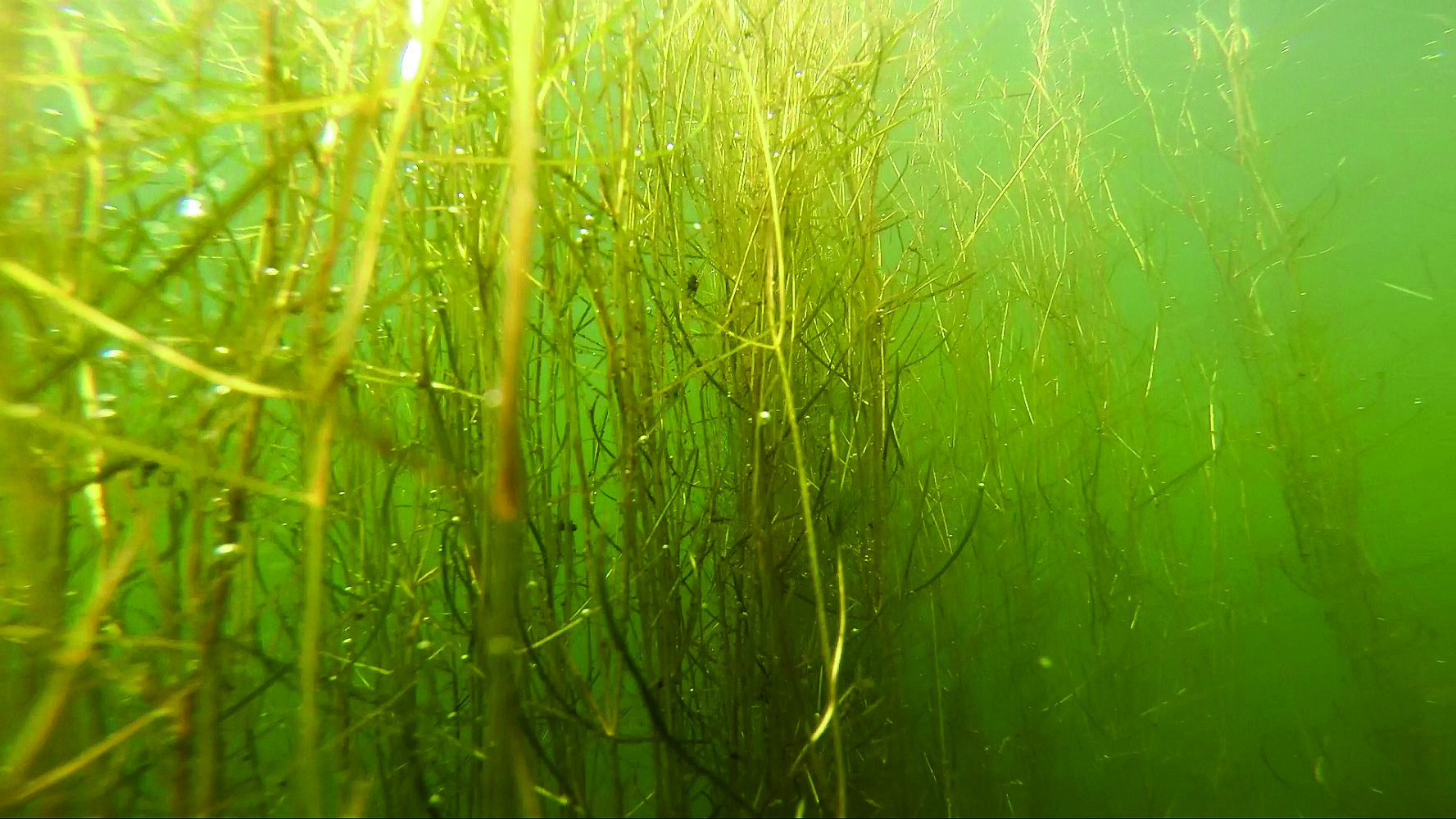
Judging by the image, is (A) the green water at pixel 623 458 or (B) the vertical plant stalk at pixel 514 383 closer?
(B) the vertical plant stalk at pixel 514 383

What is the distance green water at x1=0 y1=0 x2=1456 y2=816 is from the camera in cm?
90

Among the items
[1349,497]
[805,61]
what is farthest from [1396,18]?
[805,61]

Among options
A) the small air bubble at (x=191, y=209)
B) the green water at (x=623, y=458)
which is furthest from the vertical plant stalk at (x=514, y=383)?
the small air bubble at (x=191, y=209)

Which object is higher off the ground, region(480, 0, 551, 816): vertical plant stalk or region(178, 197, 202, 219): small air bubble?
region(178, 197, 202, 219): small air bubble

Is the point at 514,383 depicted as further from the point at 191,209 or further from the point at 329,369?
the point at 191,209

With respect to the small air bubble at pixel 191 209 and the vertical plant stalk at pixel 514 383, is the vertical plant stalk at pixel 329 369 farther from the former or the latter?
the small air bubble at pixel 191 209

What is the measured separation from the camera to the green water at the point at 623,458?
902mm

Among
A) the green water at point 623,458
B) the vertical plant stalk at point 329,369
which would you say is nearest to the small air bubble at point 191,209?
the green water at point 623,458

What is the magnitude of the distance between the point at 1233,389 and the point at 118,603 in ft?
13.7

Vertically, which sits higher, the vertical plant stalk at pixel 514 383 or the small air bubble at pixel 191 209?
the small air bubble at pixel 191 209

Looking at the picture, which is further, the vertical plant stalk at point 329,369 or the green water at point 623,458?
the green water at point 623,458

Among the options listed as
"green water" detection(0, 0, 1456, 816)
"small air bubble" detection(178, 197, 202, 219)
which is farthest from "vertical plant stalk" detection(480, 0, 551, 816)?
"small air bubble" detection(178, 197, 202, 219)

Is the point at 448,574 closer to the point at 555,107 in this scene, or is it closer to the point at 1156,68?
the point at 555,107

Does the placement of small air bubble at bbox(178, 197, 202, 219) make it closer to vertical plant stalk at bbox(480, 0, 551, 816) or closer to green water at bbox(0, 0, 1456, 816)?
green water at bbox(0, 0, 1456, 816)
